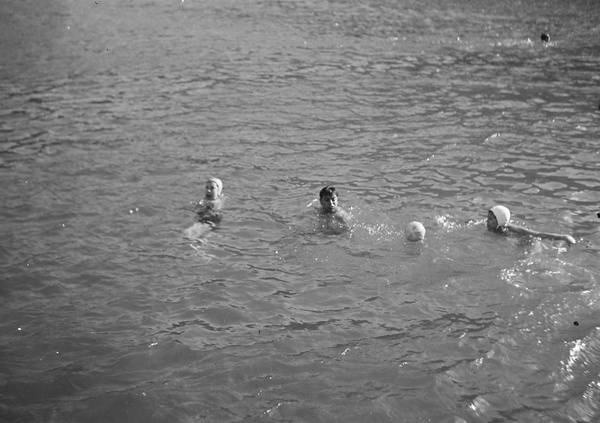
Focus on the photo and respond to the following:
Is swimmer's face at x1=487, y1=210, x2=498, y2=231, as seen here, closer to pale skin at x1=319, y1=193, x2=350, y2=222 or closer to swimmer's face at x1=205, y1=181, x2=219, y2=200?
pale skin at x1=319, y1=193, x2=350, y2=222

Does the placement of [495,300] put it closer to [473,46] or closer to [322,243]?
[322,243]

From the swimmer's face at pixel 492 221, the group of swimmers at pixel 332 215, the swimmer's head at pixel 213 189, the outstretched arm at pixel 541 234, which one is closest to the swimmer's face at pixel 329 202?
the group of swimmers at pixel 332 215

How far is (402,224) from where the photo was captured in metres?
14.4

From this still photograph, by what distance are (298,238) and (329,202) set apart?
966mm

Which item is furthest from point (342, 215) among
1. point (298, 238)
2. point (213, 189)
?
point (213, 189)

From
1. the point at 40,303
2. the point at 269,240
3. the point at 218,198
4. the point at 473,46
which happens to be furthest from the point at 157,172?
the point at 473,46

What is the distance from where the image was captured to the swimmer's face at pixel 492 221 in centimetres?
1385

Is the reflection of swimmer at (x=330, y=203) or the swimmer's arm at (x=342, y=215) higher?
the reflection of swimmer at (x=330, y=203)

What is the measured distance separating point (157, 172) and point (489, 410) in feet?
33.4

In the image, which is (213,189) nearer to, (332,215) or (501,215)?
(332,215)

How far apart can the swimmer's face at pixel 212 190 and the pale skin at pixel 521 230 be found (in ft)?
18.2

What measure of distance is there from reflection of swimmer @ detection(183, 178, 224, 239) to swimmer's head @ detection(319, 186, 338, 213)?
2.19 meters

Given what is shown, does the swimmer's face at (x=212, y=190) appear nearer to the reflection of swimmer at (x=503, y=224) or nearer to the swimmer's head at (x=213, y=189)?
the swimmer's head at (x=213, y=189)

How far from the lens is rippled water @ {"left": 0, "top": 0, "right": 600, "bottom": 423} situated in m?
9.88
